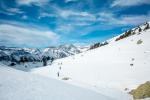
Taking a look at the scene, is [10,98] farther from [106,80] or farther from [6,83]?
[106,80]

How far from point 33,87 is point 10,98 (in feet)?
5.70

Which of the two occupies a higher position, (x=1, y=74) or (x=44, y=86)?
(x=1, y=74)

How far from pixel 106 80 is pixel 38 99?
76.8 feet

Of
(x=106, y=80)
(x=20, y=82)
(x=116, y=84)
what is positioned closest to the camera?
(x=20, y=82)

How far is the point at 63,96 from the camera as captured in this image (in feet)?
29.2

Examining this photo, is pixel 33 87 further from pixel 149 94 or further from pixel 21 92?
pixel 149 94

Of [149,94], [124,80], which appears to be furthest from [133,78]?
[149,94]

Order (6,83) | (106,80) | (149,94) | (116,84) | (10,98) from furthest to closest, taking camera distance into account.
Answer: (106,80) → (116,84) → (149,94) → (6,83) → (10,98)

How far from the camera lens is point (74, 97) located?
919 cm

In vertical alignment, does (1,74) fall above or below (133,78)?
above

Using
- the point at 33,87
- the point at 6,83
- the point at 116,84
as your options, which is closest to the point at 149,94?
the point at 116,84

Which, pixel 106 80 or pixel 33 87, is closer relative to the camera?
pixel 33 87

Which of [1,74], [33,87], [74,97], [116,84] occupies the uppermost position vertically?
[1,74]

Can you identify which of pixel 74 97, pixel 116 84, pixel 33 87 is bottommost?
pixel 116 84
